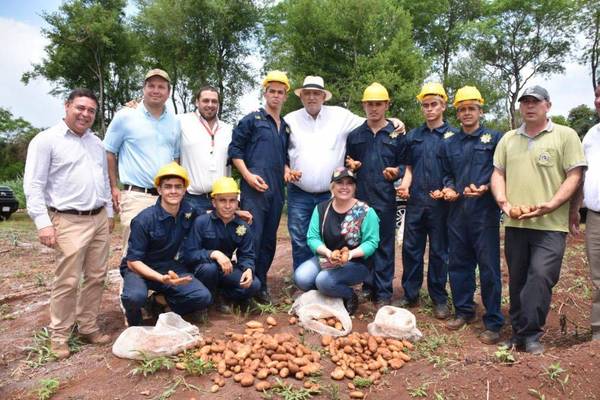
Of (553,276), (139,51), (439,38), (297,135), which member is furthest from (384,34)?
(553,276)

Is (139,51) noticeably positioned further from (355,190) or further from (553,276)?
(553,276)

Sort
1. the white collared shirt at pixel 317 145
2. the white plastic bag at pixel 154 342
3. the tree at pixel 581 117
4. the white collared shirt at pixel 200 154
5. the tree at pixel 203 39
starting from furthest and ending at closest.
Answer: the tree at pixel 581 117 < the tree at pixel 203 39 < the white collared shirt at pixel 317 145 < the white collared shirt at pixel 200 154 < the white plastic bag at pixel 154 342

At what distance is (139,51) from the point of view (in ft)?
73.8

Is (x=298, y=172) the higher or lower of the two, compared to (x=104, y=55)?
lower

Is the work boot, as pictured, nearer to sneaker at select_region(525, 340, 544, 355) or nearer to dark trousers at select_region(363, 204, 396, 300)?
dark trousers at select_region(363, 204, 396, 300)

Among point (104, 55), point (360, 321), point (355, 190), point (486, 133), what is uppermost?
point (104, 55)

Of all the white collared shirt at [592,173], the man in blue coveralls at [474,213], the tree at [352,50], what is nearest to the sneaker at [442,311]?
the man in blue coveralls at [474,213]

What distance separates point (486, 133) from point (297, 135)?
182 cm

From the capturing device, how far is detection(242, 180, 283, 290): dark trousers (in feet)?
14.9

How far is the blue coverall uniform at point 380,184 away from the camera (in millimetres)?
4605

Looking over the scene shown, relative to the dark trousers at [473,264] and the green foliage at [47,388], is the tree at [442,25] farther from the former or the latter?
the green foliage at [47,388]

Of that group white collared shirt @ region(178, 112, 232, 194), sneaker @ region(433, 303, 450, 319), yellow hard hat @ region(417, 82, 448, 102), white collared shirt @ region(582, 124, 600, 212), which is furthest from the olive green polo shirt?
white collared shirt @ region(178, 112, 232, 194)

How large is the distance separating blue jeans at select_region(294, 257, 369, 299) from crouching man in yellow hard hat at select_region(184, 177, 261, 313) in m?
0.47

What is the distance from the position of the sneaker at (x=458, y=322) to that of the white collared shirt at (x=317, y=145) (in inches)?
70.4
